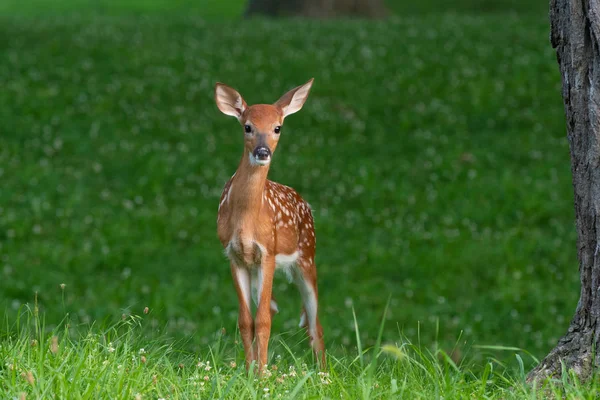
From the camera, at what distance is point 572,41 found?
4.95m

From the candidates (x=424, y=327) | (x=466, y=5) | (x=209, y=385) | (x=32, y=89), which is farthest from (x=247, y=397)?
(x=466, y=5)

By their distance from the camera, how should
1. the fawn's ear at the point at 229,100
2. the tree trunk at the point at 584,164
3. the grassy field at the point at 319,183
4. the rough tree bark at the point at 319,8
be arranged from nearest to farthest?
1. the fawn's ear at the point at 229,100
2. the tree trunk at the point at 584,164
3. the grassy field at the point at 319,183
4. the rough tree bark at the point at 319,8

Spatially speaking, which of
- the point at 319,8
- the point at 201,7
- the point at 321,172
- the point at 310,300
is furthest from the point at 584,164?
the point at 201,7

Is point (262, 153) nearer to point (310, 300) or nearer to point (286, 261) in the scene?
point (286, 261)

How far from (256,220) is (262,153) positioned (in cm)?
38

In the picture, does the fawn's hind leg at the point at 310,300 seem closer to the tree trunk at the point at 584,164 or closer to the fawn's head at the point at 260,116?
the fawn's head at the point at 260,116

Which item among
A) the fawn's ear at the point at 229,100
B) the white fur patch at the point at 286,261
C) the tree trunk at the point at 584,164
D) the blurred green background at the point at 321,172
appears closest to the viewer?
the fawn's ear at the point at 229,100

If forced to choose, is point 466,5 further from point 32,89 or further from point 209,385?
point 209,385

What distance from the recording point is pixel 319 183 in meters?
13.8

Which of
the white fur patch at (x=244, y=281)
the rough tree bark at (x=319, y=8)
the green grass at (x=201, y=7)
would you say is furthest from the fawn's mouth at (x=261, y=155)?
the green grass at (x=201, y=7)

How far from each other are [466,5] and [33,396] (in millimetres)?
31935

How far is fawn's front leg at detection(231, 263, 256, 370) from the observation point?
4246mm

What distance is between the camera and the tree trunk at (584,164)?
4797mm

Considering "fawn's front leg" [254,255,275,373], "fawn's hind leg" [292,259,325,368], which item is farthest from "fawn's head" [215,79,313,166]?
"fawn's hind leg" [292,259,325,368]
